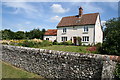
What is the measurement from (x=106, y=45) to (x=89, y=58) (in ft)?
13.5

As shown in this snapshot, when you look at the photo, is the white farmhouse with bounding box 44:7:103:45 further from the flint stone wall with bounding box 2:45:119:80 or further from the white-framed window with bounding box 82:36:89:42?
the flint stone wall with bounding box 2:45:119:80

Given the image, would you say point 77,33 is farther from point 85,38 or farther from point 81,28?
point 85,38

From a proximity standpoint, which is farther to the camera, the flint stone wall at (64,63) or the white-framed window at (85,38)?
the white-framed window at (85,38)

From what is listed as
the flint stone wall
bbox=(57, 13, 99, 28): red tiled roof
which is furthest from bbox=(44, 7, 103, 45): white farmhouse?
the flint stone wall

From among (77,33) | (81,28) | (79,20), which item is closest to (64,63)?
(81,28)

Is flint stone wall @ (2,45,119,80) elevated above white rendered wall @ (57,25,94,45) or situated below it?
below

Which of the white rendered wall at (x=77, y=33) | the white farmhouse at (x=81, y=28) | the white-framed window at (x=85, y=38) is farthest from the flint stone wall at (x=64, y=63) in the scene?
the white-framed window at (x=85, y=38)

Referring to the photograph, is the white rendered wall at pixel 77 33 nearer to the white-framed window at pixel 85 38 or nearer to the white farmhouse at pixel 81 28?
the white farmhouse at pixel 81 28

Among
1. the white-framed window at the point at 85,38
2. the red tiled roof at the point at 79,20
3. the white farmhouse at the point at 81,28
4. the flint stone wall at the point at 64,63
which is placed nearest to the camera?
the flint stone wall at the point at 64,63

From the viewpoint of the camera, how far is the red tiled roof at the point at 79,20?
2503 centimetres

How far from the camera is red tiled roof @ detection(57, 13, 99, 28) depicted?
82.1 feet

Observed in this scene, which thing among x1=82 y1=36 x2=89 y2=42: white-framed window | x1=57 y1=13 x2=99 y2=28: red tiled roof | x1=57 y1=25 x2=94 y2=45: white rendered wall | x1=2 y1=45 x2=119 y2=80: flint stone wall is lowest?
x1=2 y1=45 x2=119 y2=80: flint stone wall

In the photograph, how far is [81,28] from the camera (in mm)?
25781

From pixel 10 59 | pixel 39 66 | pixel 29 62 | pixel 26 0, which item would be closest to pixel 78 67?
pixel 39 66
